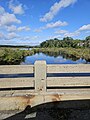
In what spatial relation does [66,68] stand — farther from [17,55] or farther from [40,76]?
[17,55]

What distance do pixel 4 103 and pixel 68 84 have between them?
2.04 meters

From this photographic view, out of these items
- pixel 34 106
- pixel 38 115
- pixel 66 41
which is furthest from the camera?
pixel 66 41

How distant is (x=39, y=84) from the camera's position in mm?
6121

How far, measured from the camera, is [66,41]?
121 m

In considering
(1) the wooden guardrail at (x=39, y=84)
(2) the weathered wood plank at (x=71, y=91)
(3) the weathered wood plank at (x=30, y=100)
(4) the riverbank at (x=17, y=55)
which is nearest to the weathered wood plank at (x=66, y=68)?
(1) the wooden guardrail at (x=39, y=84)

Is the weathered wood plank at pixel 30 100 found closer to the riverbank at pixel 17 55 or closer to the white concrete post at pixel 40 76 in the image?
the white concrete post at pixel 40 76

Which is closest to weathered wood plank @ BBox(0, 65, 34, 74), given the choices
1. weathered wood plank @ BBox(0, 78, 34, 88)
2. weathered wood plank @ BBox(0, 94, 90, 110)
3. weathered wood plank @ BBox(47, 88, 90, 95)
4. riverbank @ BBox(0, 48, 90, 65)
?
weathered wood plank @ BBox(0, 78, 34, 88)

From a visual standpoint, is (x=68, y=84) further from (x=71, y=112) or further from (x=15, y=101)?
(x=15, y=101)

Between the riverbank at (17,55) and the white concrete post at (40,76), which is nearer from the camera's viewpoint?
the white concrete post at (40,76)

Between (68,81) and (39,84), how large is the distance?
35.9 inches

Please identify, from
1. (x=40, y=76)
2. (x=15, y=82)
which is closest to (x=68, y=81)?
(x=40, y=76)

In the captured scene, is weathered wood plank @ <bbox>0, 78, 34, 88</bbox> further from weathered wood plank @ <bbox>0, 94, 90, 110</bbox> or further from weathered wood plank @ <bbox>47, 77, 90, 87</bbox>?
weathered wood plank @ <bbox>47, 77, 90, 87</bbox>

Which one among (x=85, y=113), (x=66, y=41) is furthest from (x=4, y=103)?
(x=66, y=41)

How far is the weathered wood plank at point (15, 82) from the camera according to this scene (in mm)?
6043
